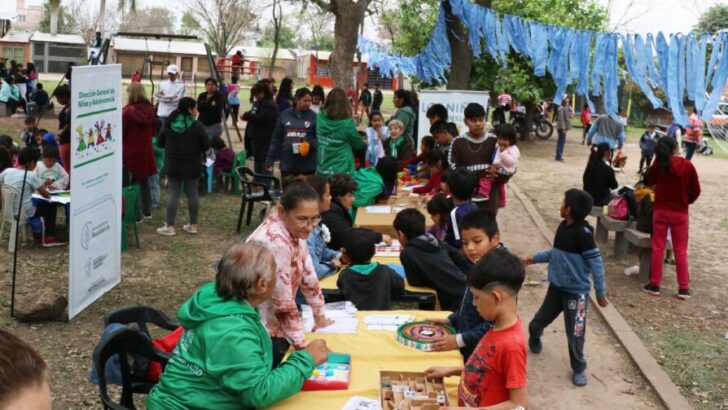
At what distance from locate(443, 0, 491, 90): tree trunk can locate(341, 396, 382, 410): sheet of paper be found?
8663mm

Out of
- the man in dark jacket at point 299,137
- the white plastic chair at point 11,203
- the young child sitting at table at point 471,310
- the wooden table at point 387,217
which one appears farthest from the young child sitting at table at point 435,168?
the white plastic chair at point 11,203

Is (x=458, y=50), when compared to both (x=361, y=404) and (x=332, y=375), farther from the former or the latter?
(x=361, y=404)

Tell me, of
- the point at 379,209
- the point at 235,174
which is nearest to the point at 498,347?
the point at 379,209

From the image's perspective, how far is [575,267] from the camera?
17.0ft

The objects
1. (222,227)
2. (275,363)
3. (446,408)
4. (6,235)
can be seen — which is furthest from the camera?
(222,227)

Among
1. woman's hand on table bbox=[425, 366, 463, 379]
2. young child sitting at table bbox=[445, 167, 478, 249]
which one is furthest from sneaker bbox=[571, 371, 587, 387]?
woman's hand on table bbox=[425, 366, 463, 379]

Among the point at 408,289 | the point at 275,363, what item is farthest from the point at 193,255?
the point at 275,363

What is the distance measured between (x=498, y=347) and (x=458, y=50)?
9.30 meters

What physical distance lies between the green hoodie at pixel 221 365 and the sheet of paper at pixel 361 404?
0.72 feet

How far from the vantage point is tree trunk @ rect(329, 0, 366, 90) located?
15.0m

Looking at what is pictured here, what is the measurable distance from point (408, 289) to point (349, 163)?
10.9 ft

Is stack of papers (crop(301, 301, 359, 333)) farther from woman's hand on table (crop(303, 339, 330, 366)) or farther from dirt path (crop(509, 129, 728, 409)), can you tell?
dirt path (crop(509, 129, 728, 409))

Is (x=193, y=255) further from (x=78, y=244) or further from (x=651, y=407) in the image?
(x=651, y=407)

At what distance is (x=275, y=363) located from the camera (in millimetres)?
3543
